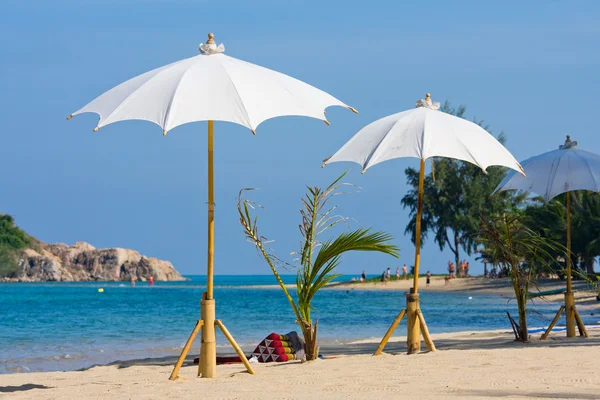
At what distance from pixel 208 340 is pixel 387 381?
1667 mm

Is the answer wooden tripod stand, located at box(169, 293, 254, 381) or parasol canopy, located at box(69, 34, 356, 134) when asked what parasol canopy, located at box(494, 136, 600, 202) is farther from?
wooden tripod stand, located at box(169, 293, 254, 381)

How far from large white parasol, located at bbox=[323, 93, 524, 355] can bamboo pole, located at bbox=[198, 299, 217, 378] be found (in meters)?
2.53

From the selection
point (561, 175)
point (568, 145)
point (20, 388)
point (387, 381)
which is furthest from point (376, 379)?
point (568, 145)

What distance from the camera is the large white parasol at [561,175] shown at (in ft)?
35.7

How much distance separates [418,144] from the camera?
8.92 m

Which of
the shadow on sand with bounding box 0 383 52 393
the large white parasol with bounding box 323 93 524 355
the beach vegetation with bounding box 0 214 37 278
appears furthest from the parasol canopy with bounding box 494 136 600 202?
the beach vegetation with bounding box 0 214 37 278

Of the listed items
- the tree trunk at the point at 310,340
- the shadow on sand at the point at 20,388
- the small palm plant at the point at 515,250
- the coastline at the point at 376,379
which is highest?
the small palm plant at the point at 515,250

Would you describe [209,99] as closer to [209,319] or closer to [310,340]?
[209,319]

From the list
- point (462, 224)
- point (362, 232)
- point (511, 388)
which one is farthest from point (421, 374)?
point (462, 224)

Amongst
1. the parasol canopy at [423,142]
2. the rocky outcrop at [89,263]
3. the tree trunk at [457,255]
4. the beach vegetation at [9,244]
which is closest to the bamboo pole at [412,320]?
the parasol canopy at [423,142]

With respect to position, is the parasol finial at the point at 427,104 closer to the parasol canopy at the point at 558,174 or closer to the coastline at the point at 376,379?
the parasol canopy at the point at 558,174

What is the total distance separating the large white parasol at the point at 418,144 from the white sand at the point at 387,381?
Result: 1172 mm

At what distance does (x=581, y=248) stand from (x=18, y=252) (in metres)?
91.9

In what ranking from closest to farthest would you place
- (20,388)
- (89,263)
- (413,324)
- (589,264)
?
(20,388) < (413,324) < (589,264) < (89,263)
